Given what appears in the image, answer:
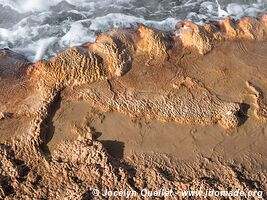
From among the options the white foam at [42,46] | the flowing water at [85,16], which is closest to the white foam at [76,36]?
the flowing water at [85,16]

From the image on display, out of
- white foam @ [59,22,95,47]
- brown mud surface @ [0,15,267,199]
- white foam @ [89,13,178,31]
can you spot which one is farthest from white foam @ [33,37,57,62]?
white foam @ [89,13,178,31]

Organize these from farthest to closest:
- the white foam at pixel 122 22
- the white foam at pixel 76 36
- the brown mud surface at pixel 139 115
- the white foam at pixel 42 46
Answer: the white foam at pixel 122 22, the white foam at pixel 76 36, the white foam at pixel 42 46, the brown mud surface at pixel 139 115

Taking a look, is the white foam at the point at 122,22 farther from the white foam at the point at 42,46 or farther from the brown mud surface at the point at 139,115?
the brown mud surface at the point at 139,115

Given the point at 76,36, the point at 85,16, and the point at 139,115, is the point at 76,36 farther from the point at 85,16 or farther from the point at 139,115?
the point at 139,115

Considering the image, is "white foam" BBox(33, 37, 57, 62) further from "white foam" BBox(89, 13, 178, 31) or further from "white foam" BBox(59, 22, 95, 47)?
"white foam" BBox(89, 13, 178, 31)

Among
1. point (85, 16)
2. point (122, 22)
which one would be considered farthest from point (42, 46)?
point (122, 22)
